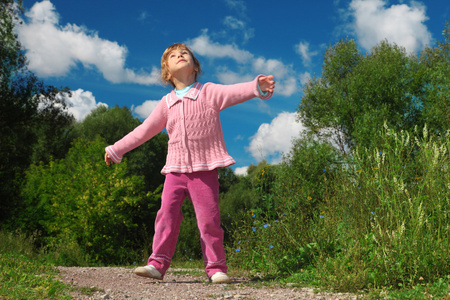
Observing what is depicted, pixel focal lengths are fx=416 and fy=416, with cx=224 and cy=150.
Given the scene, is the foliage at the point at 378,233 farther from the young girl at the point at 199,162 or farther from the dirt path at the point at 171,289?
the young girl at the point at 199,162

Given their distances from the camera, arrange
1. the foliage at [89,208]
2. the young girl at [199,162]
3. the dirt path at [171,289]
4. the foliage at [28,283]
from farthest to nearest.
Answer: the foliage at [89,208] → the young girl at [199,162] → the dirt path at [171,289] → the foliage at [28,283]

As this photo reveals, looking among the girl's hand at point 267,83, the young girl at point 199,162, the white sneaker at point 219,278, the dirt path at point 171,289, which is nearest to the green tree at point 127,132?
the dirt path at point 171,289

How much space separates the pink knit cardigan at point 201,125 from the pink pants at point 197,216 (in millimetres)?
138

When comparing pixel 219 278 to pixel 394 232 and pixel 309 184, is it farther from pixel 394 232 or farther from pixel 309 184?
pixel 309 184

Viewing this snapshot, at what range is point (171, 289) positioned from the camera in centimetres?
398

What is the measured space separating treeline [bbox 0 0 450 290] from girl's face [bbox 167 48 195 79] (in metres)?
2.14

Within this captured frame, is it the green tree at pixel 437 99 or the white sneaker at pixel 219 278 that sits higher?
the green tree at pixel 437 99

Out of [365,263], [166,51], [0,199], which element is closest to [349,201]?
[365,263]

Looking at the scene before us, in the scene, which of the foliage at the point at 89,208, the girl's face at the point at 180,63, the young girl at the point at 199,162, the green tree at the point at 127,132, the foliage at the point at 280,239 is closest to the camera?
the young girl at the point at 199,162

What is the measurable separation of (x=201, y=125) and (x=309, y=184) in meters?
5.16

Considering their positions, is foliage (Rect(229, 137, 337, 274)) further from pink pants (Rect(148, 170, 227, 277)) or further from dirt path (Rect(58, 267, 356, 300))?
pink pants (Rect(148, 170, 227, 277))

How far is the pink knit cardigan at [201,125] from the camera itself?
4.31m

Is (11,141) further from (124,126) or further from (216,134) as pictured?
(216,134)

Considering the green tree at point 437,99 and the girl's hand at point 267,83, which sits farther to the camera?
the green tree at point 437,99
